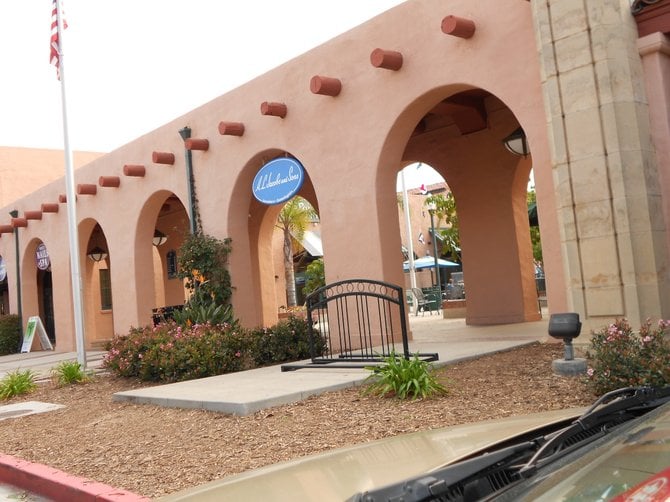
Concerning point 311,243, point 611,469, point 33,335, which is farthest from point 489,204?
point 311,243

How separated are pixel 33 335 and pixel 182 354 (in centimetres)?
1385

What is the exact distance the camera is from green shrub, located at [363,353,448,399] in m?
A: 6.68

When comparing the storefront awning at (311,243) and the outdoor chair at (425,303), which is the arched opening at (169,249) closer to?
the storefront awning at (311,243)

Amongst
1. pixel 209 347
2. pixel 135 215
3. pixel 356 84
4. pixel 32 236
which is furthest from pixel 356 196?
pixel 32 236

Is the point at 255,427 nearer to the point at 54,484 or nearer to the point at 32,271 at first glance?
the point at 54,484

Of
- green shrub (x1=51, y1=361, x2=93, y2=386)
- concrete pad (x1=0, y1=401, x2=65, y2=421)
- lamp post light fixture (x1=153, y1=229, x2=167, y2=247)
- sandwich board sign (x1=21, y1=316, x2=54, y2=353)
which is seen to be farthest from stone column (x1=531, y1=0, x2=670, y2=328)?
sandwich board sign (x1=21, y1=316, x2=54, y2=353)

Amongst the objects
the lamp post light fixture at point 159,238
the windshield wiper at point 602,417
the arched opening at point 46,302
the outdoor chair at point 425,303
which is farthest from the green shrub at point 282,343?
the arched opening at point 46,302

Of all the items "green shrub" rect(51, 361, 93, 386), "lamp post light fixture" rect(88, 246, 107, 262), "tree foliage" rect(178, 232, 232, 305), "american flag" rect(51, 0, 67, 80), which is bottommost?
"green shrub" rect(51, 361, 93, 386)

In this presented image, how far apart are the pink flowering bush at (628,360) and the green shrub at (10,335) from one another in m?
21.4

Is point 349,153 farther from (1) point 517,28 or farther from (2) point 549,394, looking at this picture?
(2) point 549,394

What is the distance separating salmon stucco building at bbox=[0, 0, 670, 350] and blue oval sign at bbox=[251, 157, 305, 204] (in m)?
0.23

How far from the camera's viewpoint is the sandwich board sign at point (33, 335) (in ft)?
72.0

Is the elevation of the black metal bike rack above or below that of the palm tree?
below

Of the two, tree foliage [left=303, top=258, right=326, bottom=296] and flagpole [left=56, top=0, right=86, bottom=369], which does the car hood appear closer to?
flagpole [left=56, top=0, right=86, bottom=369]
